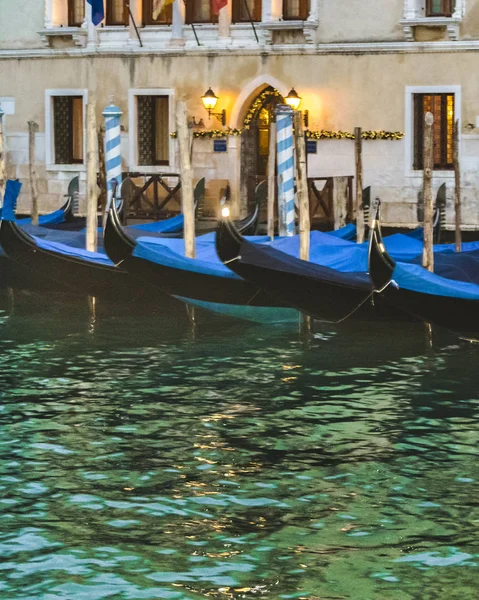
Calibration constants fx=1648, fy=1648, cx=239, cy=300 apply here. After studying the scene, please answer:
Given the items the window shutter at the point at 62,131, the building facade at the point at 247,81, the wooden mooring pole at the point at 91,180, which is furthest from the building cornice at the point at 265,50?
the wooden mooring pole at the point at 91,180

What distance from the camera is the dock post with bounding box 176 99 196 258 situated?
37.3ft

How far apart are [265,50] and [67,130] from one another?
2555 mm

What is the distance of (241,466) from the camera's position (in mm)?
7066

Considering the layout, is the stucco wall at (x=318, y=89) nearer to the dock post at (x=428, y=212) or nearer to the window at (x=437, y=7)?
the window at (x=437, y=7)

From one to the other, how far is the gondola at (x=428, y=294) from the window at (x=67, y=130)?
8689mm

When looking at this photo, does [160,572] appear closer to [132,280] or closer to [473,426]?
[473,426]

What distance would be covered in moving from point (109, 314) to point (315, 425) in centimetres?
442

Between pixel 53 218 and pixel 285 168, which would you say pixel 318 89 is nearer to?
pixel 285 168

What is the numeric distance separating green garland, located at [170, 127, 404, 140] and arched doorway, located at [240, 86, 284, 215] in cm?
14

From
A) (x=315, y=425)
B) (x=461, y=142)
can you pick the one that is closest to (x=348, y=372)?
(x=315, y=425)

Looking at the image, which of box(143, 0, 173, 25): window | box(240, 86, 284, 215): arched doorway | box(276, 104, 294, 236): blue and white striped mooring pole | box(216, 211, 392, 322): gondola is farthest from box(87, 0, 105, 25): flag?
box(216, 211, 392, 322): gondola

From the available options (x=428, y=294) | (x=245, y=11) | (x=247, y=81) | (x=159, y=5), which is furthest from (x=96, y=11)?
(x=428, y=294)

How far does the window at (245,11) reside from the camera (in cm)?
1714

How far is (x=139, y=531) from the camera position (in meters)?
6.04
